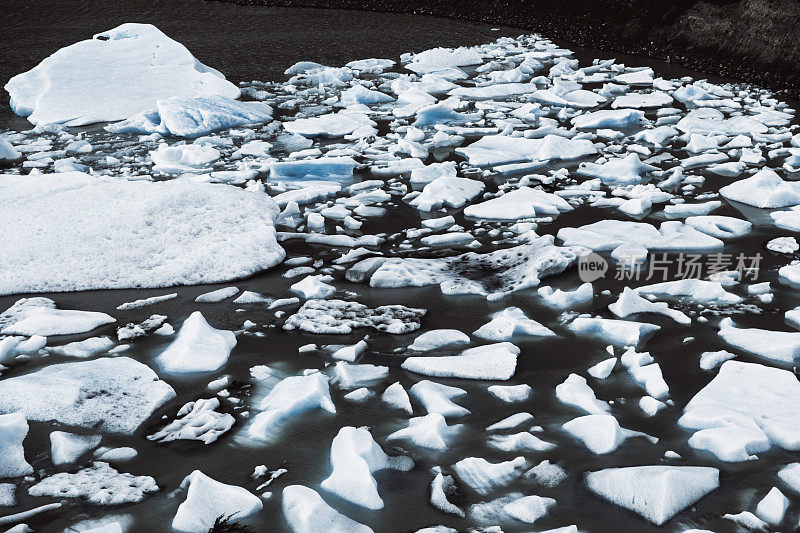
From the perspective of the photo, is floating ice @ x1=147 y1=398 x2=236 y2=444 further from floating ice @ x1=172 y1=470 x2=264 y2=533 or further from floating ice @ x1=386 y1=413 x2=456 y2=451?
floating ice @ x1=386 y1=413 x2=456 y2=451

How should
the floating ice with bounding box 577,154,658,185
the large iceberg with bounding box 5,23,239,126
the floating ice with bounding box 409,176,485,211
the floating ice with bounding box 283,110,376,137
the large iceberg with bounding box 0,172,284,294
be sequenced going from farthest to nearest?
the large iceberg with bounding box 5,23,239,126 → the floating ice with bounding box 283,110,376,137 → the floating ice with bounding box 577,154,658,185 → the floating ice with bounding box 409,176,485,211 → the large iceberg with bounding box 0,172,284,294

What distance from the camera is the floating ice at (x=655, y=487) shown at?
1948mm

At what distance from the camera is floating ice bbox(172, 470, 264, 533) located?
6.26ft

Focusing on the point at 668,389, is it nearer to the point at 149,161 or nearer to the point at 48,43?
the point at 149,161

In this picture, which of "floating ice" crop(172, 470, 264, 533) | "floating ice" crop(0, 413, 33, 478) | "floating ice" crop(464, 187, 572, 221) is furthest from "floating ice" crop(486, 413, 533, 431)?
"floating ice" crop(464, 187, 572, 221)

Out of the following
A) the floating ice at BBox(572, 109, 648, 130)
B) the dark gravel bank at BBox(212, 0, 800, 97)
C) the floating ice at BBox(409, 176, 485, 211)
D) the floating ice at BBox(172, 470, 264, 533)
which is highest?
the dark gravel bank at BBox(212, 0, 800, 97)

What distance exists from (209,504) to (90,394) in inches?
29.8

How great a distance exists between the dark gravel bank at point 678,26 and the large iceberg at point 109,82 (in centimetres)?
417

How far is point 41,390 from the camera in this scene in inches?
96.8

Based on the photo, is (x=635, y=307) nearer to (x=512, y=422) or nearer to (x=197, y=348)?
(x=512, y=422)

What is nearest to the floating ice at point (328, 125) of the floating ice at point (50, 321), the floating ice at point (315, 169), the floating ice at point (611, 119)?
the floating ice at point (315, 169)

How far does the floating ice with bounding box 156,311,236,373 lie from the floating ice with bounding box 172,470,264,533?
0.70 m

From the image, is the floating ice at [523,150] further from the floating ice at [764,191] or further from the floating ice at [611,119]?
the floating ice at [764,191]

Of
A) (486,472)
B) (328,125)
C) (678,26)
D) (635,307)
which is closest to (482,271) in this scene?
(635,307)
